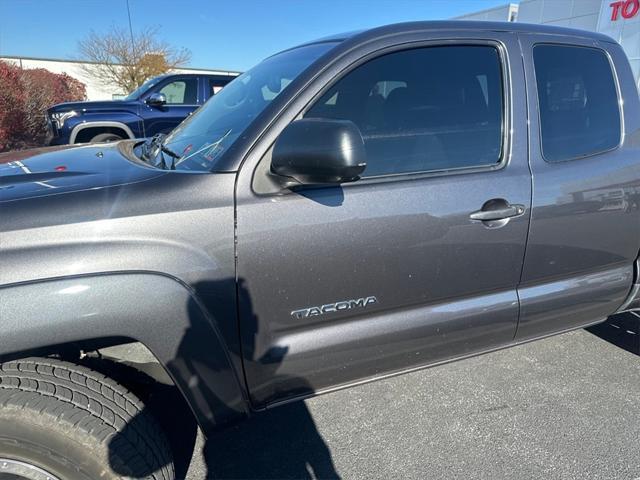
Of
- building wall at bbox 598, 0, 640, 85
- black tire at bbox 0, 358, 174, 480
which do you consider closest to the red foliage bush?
black tire at bbox 0, 358, 174, 480

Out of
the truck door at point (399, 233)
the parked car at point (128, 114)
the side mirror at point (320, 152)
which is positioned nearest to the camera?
the side mirror at point (320, 152)

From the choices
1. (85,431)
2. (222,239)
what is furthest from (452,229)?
(85,431)

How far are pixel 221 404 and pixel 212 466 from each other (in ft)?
2.21

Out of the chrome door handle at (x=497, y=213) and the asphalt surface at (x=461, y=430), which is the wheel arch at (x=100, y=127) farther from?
the chrome door handle at (x=497, y=213)

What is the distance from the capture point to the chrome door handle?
179 cm

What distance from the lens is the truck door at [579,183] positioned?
1.94 m

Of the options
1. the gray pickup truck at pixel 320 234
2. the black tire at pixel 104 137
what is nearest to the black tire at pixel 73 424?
the gray pickup truck at pixel 320 234

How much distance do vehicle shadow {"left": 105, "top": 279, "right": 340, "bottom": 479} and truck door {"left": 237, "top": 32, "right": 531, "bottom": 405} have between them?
1.7 inches

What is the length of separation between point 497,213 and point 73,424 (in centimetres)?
171

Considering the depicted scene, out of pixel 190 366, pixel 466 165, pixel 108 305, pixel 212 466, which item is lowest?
pixel 212 466

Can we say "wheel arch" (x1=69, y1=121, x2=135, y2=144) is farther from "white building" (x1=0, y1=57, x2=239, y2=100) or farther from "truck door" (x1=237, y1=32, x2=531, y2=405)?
"white building" (x1=0, y1=57, x2=239, y2=100)

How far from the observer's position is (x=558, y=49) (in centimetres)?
208

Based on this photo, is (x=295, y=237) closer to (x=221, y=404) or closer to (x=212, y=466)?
(x=221, y=404)

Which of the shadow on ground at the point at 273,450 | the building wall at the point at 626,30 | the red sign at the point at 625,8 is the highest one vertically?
the red sign at the point at 625,8
